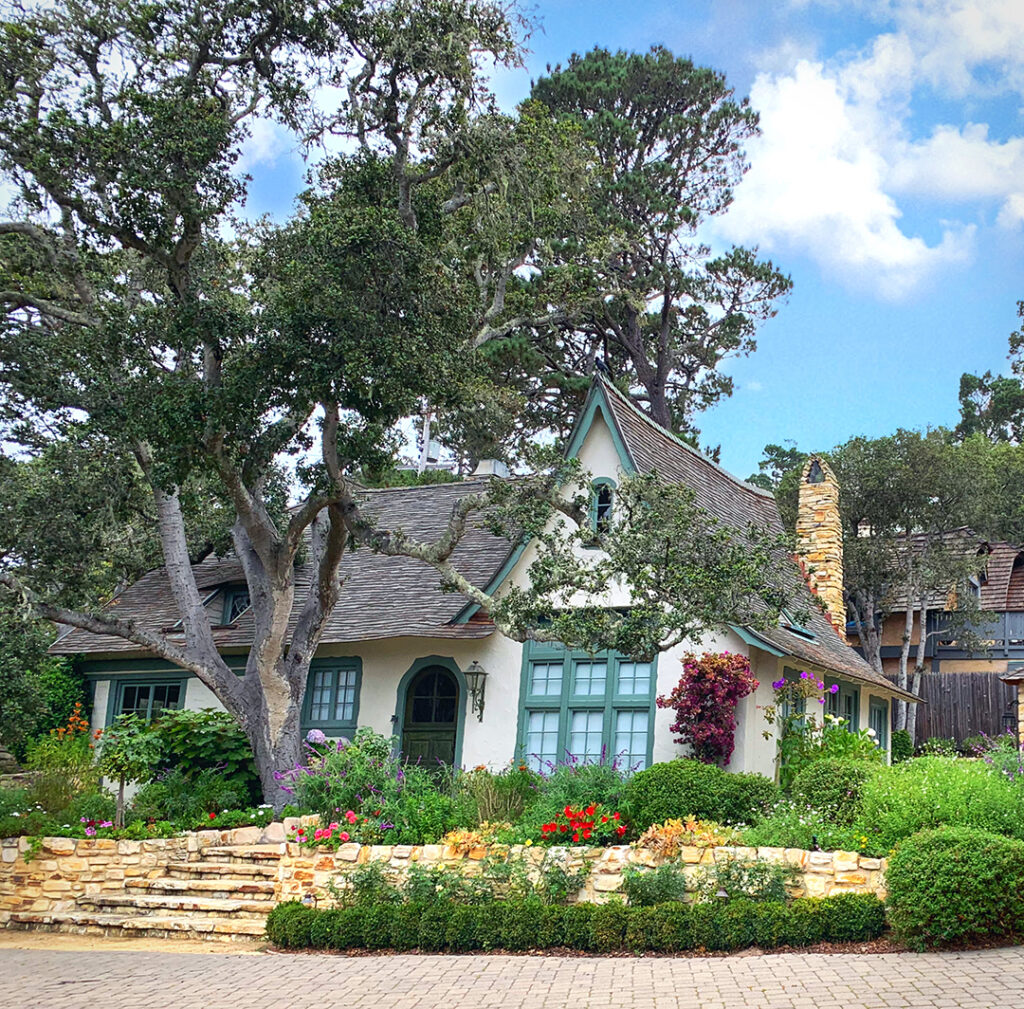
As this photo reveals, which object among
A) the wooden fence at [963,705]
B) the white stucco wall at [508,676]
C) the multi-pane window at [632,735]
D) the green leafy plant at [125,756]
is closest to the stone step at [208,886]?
the green leafy plant at [125,756]

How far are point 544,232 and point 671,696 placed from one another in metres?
7.41

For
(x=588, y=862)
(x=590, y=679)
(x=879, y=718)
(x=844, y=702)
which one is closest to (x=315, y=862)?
(x=588, y=862)

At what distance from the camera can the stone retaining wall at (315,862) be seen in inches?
414

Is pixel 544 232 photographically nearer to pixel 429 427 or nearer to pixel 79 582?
pixel 79 582

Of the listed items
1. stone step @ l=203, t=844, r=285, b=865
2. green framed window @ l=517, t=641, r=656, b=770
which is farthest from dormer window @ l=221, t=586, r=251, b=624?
stone step @ l=203, t=844, r=285, b=865

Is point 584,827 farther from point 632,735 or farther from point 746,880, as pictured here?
point 632,735

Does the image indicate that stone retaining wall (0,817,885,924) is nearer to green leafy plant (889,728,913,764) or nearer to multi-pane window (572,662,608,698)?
multi-pane window (572,662,608,698)

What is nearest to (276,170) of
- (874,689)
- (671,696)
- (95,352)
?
(95,352)

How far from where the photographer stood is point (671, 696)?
15.2m

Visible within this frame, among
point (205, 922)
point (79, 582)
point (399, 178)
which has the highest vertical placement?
point (399, 178)

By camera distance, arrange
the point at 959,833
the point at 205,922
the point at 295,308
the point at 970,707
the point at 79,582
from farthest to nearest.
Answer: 1. the point at 970,707
2. the point at 79,582
3. the point at 295,308
4. the point at 205,922
5. the point at 959,833

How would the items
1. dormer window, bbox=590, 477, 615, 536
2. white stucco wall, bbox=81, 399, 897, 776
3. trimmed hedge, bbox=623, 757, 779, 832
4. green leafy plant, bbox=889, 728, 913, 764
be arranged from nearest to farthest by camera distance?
trimmed hedge, bbox=623, 757, 779, 832 → white stucco wall, bbox=81, 399, 897, 776 → dormer window, bbox=590, 477, 615, 536 → green leafy plant, bbox=889, 728, 913, 764

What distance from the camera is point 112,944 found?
1218 centimetres

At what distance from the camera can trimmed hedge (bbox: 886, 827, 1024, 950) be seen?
889 cm
